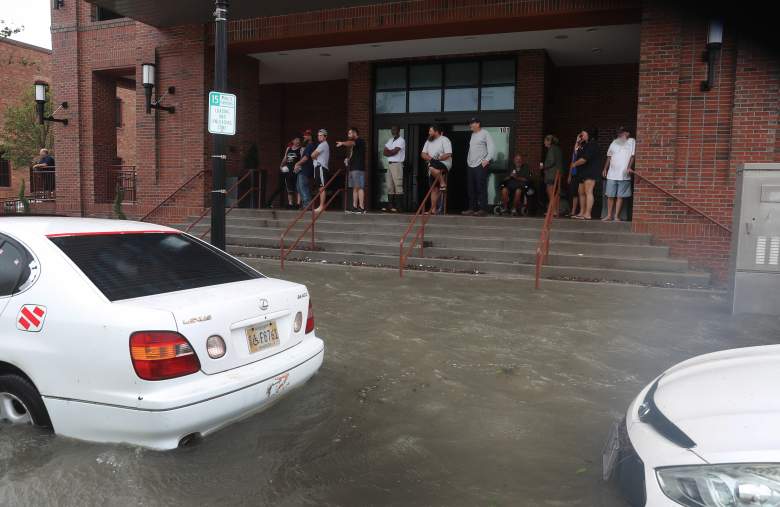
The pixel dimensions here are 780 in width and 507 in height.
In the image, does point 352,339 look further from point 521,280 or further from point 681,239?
point 681,239

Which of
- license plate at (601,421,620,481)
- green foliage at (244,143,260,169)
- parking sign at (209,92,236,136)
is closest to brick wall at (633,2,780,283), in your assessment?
parking sign at (209,92,236,136)

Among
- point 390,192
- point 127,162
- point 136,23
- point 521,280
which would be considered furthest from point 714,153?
point 127,162

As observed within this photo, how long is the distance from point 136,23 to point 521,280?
1232 cm

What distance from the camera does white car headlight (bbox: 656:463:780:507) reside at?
2047mm

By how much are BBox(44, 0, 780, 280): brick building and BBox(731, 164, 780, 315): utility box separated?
2.87 m

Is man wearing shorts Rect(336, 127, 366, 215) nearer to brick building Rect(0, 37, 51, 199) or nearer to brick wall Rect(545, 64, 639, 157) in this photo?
brick wall Rect(545, 64, 639, 157)

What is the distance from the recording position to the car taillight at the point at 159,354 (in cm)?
313

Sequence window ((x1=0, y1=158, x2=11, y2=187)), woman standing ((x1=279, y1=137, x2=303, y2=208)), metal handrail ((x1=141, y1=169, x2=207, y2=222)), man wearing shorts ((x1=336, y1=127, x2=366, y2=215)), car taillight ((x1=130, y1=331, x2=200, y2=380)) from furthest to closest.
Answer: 1. window ((x1=0, y1=158, x2=11, y2=187))
2. metal handrail ((x1=141, y1=169, x2=207, y2=222))
3. woman standing ((x1=279, y1=137, x2=303, y2=208))
4. man wearing shorts ((x1=336, y1=127, x2=366, y2=215))
5. car taillight ((x1=130, y1=331, x2=200, y2=380))

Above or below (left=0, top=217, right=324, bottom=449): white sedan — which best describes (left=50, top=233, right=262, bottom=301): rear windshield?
above

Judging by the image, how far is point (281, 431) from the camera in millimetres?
4000

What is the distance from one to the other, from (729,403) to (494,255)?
25.8 feet

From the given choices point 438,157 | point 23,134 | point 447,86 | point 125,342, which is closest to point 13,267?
point 125,342

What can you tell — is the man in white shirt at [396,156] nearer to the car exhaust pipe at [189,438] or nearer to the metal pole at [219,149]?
the metal pole at [219,149]

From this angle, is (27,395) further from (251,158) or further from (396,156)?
(251,158)
